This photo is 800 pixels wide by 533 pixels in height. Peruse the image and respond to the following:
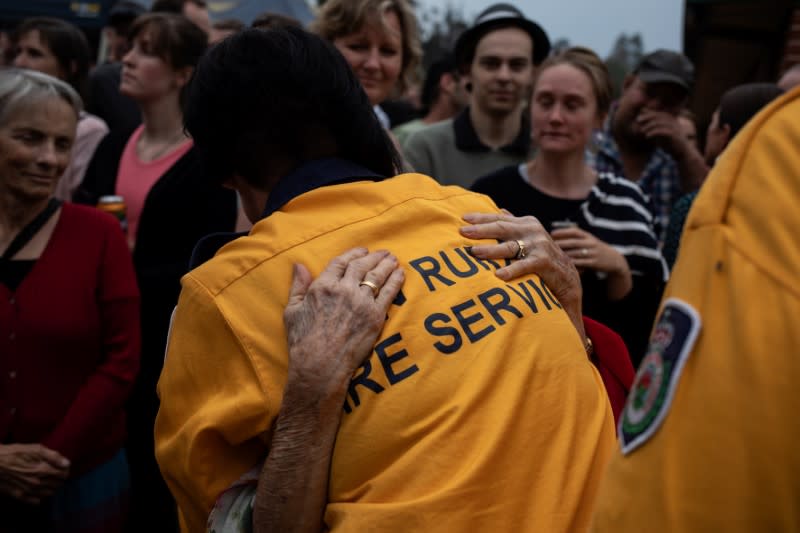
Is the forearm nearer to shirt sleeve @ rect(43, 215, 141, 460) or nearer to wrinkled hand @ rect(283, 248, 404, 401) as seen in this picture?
wrinkled hand @ rect(283, 248, 404, 401)

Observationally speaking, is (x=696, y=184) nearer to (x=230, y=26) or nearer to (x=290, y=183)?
(x=230, y=26)

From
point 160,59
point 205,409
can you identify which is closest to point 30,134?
point 160,59

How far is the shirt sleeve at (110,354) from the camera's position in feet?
9.98

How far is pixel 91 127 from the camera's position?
15.8ft

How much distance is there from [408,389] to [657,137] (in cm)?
367

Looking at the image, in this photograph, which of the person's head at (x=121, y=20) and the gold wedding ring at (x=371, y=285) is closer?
the gold wedding ring at (x=371, y=285)

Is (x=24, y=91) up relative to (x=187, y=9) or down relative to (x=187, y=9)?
up

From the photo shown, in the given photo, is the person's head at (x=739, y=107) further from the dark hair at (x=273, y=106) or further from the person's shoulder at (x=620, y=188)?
the dark hair at (x=273, y=106)

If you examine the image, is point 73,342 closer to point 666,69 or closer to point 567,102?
point 567,102

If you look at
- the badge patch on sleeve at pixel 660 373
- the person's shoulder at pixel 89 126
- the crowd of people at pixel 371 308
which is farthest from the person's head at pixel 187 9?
the badge patch on sleeve at pixel 660 373

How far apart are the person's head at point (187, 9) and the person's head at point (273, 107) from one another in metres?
4.10

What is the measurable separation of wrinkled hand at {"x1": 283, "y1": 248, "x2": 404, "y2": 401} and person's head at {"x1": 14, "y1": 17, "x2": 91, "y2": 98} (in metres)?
4.01

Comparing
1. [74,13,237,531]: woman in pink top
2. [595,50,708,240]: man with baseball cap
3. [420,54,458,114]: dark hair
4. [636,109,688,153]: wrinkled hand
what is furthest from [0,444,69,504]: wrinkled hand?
[420,54,458,114]: dark hair

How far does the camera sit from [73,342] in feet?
10.0
